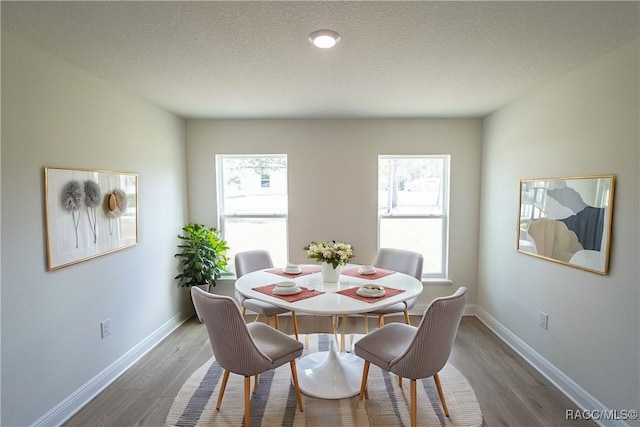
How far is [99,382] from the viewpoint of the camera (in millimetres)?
2303

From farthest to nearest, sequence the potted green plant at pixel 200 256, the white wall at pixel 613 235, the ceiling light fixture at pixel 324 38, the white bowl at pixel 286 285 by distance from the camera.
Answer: the potted green plant at pixel 200 256 < the white bowl at pixel 286 285 < the white wall at pixel 613 235 < the ceiling light fixture at pixel 324 38

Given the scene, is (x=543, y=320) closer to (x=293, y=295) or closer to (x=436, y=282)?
(x=436, y=282)

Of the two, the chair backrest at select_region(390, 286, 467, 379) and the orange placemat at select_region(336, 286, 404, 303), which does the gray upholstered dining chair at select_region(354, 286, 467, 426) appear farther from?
the orange placemat at select_region(336, 286, 404, 303)

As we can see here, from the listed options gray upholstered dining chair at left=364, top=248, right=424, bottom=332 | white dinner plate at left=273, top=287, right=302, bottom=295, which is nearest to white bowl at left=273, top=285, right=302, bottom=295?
white dinner plate at left=273, top=287, right=302, bottom=295

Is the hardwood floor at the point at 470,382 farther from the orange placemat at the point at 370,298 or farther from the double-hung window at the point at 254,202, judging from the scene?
the double-hung window at the point at 254,202

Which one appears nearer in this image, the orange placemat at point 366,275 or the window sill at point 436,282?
the orange placemat at point 366,275

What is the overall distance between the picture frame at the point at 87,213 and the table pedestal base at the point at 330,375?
183 centimetres

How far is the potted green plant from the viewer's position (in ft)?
11.0

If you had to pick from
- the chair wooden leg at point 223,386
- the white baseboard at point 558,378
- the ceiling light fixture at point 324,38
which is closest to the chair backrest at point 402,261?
the white baseboard at point 558,378

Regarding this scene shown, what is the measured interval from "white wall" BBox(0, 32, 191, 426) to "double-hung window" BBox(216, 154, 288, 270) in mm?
895

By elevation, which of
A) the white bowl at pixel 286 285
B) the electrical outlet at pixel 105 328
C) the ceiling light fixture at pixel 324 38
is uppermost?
the ceiling light fixture at pixel 324 38

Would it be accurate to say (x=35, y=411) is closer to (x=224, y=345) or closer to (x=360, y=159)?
(x=224, y=345)

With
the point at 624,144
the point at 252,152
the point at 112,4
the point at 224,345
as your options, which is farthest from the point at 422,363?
the point at 252,152

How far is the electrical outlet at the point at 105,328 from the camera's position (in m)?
2.36
